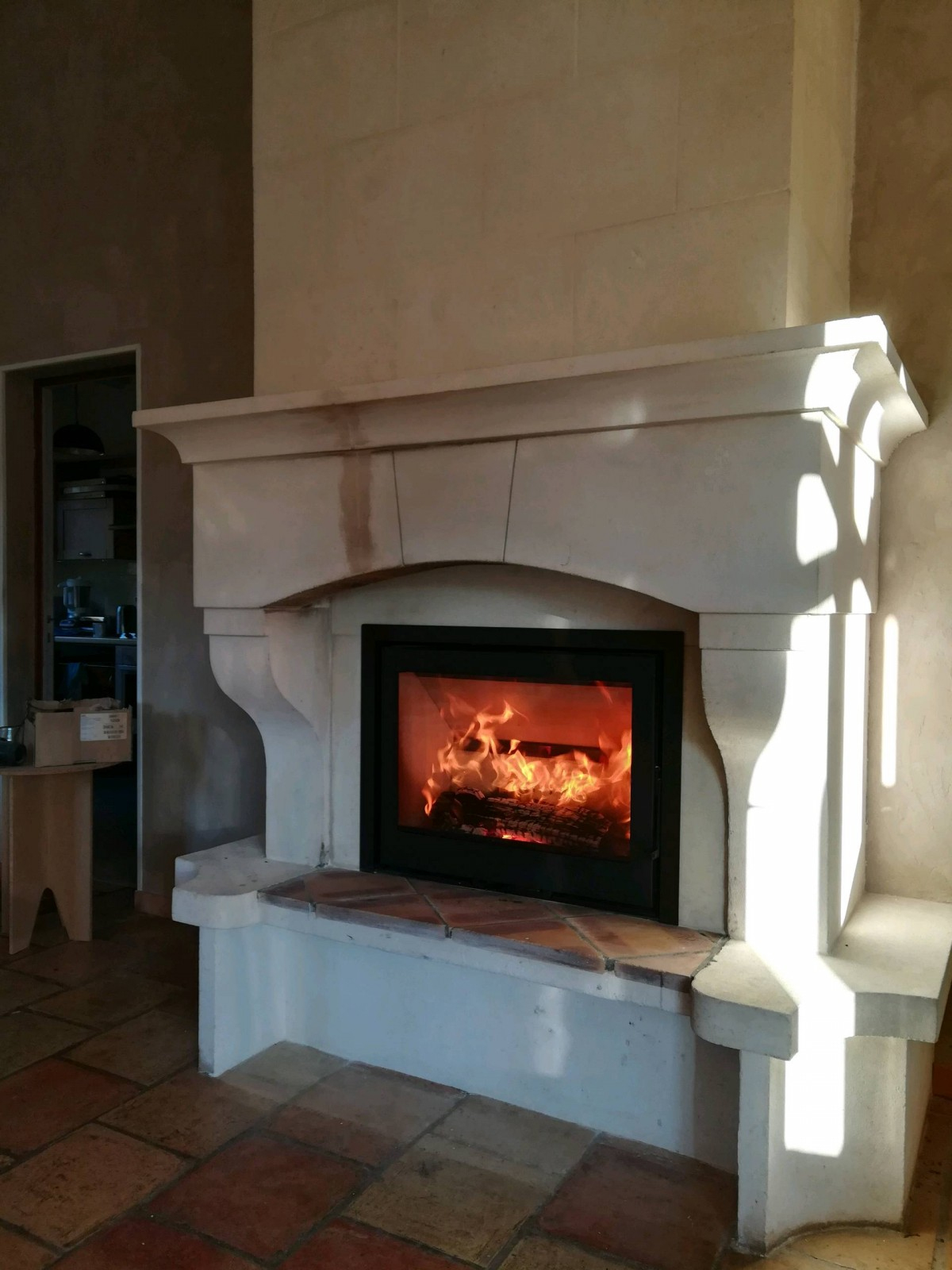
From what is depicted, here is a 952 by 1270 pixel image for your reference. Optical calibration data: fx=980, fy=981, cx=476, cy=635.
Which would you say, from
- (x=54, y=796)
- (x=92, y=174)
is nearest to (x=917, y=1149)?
(x=54, y=796)

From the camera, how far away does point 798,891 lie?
1.84m

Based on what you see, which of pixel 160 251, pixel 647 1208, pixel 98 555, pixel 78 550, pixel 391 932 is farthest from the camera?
pixel 78 550

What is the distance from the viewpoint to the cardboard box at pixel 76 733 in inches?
118

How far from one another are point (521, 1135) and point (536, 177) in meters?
1.97

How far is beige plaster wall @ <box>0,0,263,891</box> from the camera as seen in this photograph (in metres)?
3.19

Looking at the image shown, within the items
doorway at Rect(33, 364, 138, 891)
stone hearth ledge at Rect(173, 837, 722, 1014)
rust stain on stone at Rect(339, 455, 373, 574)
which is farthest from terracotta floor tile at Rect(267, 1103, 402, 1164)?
doorway at Rect(33, 364, 138, 891)

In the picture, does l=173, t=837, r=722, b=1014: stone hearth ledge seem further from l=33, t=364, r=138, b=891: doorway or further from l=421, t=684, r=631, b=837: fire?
l=33, t=364, r=138, b=891: doorway

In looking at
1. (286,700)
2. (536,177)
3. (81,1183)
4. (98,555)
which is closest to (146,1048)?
(81,1183)

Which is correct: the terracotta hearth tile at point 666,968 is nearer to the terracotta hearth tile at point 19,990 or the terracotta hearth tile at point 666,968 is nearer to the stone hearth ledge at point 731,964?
the stone hearth ledge at point 731,964

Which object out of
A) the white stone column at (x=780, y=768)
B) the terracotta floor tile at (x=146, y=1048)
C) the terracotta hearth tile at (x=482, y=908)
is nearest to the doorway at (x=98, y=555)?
the terracotta floor tile at (x=146, y=1048)

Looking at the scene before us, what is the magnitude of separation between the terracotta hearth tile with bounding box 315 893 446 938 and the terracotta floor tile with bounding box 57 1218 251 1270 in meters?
0.65

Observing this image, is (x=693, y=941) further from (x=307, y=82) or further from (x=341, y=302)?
(x=307, y=82)

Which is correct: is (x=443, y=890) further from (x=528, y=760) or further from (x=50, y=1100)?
(x=50, y=1100)

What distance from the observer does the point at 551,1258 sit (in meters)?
1.64
